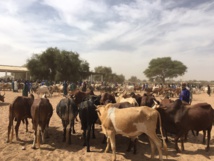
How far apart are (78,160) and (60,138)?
228 centimetres

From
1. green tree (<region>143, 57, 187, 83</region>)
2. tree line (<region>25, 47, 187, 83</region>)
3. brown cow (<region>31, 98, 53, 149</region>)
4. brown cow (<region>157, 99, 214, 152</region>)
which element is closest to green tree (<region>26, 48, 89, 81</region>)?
tree line (<region>25, 47, 187, 83</region>)

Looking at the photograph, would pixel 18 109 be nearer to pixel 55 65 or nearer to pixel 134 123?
pixel 134 123

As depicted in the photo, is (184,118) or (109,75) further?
(109,75)

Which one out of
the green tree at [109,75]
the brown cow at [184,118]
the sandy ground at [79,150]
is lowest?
the sandy ground at [79,150]

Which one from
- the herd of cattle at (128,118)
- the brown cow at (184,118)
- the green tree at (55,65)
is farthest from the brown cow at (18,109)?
the green tree at (55,65)

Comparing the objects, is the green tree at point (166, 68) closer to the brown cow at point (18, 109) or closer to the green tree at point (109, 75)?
the green tree at point (109, 75)

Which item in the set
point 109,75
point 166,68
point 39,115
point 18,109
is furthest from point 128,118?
point 109,75

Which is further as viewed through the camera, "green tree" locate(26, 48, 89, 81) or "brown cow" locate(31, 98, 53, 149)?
"green tree" locate(26, 48, 89, 81)

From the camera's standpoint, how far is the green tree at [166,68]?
61.2m

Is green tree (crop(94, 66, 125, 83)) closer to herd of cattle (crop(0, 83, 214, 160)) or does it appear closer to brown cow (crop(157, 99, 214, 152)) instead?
herd of cattle (crop(0, 83, 214, 160))

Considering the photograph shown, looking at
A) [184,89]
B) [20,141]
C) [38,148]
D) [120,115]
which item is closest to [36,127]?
[38,148]

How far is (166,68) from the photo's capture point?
62438 millimetres

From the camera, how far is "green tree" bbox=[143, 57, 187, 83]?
201 feet

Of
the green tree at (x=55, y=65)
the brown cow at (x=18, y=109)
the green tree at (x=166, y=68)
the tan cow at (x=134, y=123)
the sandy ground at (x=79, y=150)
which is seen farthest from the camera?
the green tree at (x=166, y=68)
